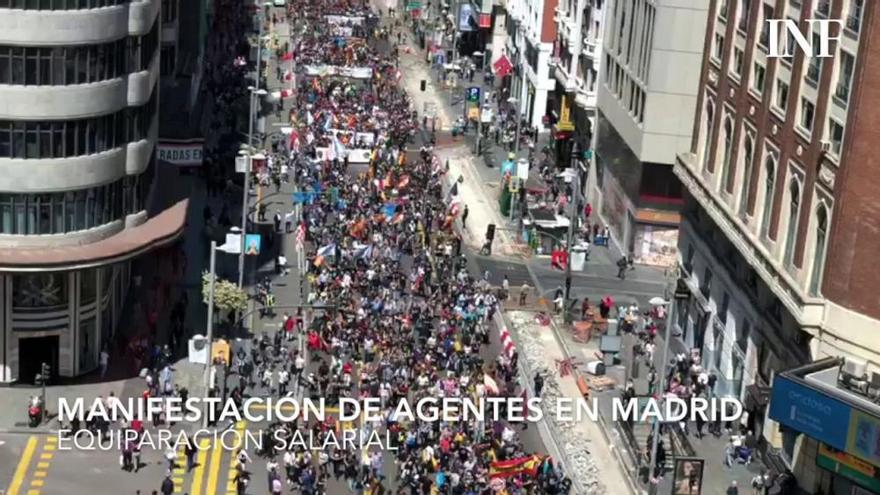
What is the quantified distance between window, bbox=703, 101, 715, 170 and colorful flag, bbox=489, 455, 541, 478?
25411 millimetres

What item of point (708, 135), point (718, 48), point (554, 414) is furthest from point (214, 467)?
point (718, 48)

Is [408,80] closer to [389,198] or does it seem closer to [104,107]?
[389,198]

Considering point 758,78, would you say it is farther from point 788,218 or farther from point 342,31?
point 342,31

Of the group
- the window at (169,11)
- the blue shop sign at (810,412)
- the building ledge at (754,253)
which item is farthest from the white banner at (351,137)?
the blue shop sign at (810,412)

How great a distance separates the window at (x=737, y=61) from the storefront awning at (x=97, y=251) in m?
29.0

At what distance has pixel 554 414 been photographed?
82375mm

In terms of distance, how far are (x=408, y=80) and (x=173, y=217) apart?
285 ft

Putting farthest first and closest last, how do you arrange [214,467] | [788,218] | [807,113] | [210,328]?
[210,328] < [788,218] < [807,113] < [214,467]

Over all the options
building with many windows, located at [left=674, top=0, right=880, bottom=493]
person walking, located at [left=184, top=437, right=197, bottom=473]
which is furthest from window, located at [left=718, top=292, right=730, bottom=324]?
person walking, located at [left=184, top=437, right=197, bottom=473]

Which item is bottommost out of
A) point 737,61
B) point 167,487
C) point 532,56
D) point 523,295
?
point 167,487

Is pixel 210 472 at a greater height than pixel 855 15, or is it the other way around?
pixel 855 15

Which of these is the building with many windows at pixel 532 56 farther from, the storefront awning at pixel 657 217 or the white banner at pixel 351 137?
the storefront awning at pixel 657 217

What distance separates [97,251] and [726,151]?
3243cm

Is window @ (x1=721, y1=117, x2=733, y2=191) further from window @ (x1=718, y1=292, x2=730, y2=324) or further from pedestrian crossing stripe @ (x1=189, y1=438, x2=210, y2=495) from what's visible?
pedestrian crossing stripe @ (x1=189, y1=438, x2=210, y2=495)
